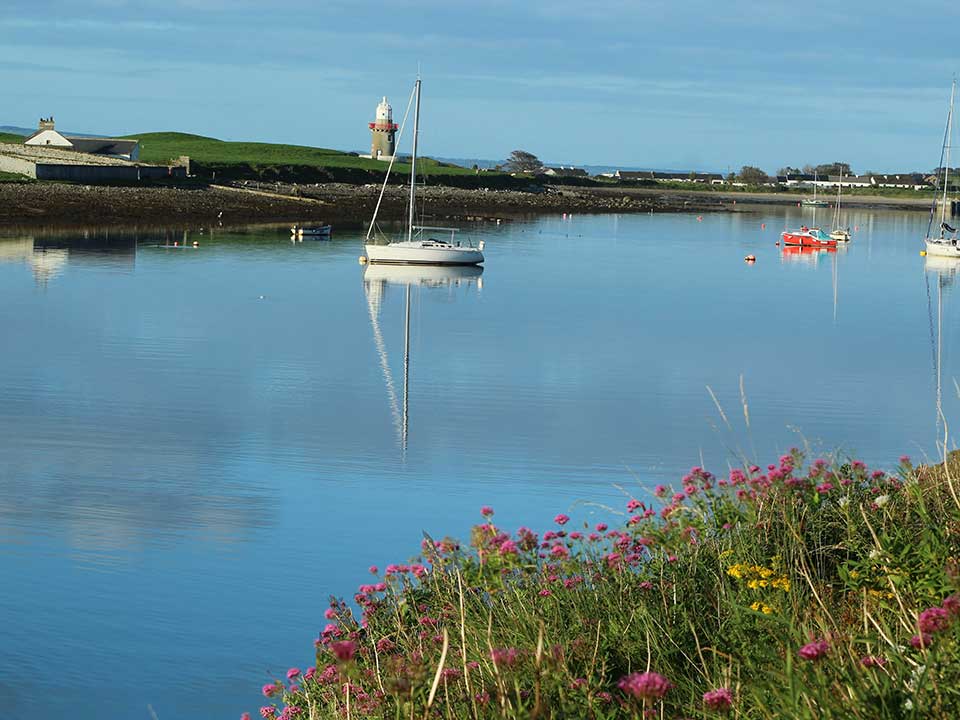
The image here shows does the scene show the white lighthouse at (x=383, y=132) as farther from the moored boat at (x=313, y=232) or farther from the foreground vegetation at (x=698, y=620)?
the foreground vegetation at (x=698, y=620)

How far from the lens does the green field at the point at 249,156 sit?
9512cm

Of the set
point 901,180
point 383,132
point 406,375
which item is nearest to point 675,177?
point 901,180

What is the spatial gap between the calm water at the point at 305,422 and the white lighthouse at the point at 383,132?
86.8 metres

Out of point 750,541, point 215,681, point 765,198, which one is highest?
point 765,198

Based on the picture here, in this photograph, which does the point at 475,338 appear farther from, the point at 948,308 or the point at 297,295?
the point at 948,308

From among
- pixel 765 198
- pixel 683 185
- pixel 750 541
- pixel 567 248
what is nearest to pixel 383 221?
pixel 567 248

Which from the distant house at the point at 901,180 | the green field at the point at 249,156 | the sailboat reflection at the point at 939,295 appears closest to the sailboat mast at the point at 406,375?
the sailboat reflection at the point at 939,295

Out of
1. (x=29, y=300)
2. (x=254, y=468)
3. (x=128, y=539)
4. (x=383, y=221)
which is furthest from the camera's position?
(x=383, y=221)

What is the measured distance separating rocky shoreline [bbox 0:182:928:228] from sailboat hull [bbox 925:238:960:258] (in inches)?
1142

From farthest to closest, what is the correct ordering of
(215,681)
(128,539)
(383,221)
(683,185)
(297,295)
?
(683,185)
(383,221)
(297,295)
(128,539)
(215,681)

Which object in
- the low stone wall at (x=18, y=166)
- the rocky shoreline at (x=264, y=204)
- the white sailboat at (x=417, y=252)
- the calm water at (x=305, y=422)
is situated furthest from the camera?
the low stone wall at (x=18, y=166)

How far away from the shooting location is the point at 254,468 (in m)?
14.7

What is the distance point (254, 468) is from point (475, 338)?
44.8 feet

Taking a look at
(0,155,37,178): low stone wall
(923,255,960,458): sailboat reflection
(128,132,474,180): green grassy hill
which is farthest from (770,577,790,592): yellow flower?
(128,132,474,180): green grassy hill
